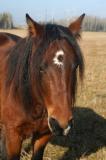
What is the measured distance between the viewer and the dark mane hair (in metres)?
3.83

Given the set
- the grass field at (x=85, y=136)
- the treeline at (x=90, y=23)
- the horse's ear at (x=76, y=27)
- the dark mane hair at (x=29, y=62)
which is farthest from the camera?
the treeline at (x=90, y=23)

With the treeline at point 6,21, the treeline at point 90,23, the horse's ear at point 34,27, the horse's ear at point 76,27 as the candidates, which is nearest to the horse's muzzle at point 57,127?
the horse's ear at point 34,27

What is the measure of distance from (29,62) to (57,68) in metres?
0.59

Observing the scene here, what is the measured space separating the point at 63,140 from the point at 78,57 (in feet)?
9.36

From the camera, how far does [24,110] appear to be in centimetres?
442

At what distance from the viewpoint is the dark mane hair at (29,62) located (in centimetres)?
383

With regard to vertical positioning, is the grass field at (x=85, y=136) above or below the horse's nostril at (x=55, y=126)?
below

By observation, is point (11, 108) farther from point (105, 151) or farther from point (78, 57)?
point (105, 151)

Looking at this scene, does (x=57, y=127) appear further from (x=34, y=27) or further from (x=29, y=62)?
(x=34, y=27)

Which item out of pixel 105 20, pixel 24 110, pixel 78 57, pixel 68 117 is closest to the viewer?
pixel 68 117

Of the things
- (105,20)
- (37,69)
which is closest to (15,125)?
(37,69)

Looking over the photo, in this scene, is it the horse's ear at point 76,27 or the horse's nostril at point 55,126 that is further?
the horse's ear at point 76,27

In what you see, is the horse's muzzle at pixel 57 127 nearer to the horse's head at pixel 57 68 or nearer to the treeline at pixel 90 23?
the horse's head at pixel 57 68

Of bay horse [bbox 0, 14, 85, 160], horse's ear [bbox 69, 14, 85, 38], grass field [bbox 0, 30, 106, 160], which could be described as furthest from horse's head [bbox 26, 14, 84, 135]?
grass field [bbox 0, 30, 106, 160]
